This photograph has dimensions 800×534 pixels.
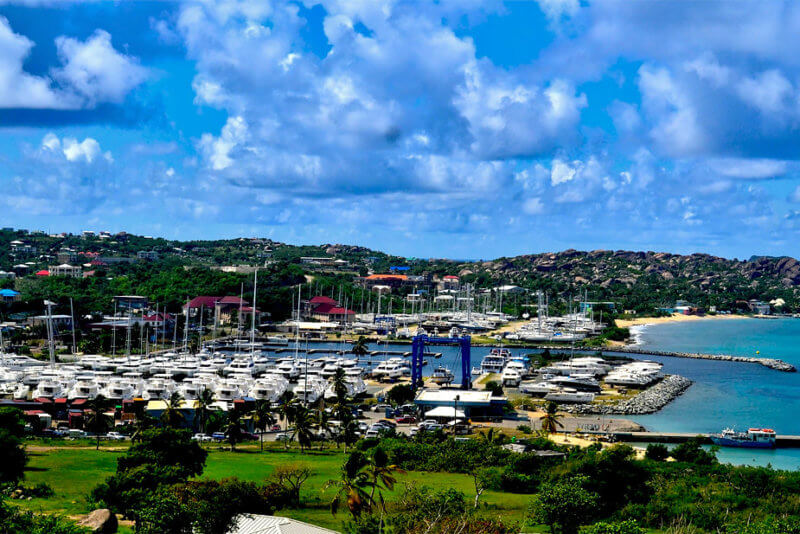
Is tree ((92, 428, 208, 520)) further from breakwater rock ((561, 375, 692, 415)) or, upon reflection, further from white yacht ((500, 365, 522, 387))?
white yacht ((500, 365, 522, 387))

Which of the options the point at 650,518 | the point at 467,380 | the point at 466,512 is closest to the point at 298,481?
the point at 466,512

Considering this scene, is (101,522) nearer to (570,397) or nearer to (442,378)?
(570,397)

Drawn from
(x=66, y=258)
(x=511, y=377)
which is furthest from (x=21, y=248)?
(x=511, y=377)

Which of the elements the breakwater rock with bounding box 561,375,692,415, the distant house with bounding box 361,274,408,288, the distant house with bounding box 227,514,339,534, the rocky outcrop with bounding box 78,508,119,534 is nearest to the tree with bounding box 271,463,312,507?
the distant house with bounding box 227,514,339,534

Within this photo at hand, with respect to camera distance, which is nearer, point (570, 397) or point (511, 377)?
point (570, 397)

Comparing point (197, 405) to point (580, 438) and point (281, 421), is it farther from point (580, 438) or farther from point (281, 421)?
point (580, 438)

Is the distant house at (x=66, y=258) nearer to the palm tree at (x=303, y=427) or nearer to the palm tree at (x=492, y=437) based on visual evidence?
the palm tree at (x=303, y=427)
